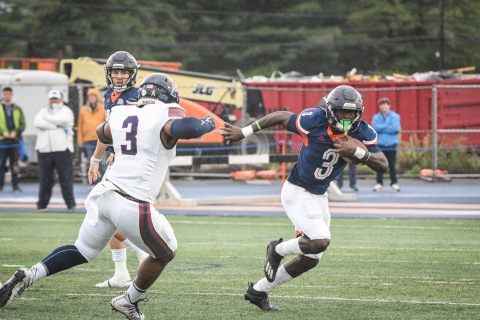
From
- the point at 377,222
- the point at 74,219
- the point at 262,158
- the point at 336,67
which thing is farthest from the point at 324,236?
the point at 336,67

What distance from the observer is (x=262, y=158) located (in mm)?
15672

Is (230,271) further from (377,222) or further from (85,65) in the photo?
(85,65)

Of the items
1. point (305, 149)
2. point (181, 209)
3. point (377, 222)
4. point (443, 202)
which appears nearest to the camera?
point (305, 149)

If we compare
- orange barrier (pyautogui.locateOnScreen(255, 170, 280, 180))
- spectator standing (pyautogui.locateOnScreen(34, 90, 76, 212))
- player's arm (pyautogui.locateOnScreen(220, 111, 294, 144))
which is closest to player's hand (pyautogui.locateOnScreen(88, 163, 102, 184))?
player's arm (pyautogui.locateOnScreen(220, 111, 294, 144))

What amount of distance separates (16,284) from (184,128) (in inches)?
66.4

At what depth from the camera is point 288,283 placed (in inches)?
306

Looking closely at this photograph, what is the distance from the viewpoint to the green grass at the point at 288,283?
639 cm

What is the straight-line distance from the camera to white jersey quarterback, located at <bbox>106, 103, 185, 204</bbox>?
5.74 meters

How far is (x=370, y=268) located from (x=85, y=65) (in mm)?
14071

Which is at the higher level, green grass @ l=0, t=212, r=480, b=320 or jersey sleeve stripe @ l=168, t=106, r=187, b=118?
jersey sleeve stripe @ l=168, t=106, r=187, b=118

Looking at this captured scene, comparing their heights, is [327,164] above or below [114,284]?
above

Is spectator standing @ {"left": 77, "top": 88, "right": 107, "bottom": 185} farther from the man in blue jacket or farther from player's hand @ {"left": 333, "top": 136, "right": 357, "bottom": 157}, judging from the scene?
player's hand @ {"left": 333, "top": 136, "right": 357, "bottom": 157}

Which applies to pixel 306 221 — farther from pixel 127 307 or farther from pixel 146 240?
pixel 127 307

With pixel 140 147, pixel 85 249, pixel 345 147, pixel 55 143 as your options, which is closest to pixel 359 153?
pixel 345 147
